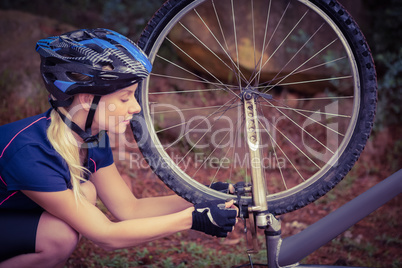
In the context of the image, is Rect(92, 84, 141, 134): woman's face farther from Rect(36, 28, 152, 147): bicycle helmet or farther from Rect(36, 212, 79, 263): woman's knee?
Rect(36, 212, 79, 263): woman's knee

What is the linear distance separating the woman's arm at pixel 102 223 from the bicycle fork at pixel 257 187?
0.30 m

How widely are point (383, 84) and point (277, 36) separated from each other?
95 cm

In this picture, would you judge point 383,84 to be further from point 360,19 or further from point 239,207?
point 239,207

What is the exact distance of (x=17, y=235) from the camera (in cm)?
163

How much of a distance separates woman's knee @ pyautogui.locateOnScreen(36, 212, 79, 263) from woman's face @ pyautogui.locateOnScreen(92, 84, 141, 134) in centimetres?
40

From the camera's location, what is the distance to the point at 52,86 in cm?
160

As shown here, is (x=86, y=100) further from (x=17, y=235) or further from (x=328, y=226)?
(x=328, y=226)

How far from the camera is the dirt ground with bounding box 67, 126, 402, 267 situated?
238 cm

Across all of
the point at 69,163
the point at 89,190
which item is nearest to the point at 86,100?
the point at 69,163

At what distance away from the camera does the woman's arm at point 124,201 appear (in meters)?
1.94

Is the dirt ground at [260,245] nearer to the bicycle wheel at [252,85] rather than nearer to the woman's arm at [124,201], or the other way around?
the bicycle wheel at [252,85]

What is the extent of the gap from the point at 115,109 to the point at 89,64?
188 millimetres

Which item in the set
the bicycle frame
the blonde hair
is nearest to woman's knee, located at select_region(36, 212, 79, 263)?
the blonde hair

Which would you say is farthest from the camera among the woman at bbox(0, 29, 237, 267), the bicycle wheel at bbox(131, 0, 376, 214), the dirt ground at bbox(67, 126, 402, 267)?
the bicycle wheel at bbox(131, 0, 376, 214)
